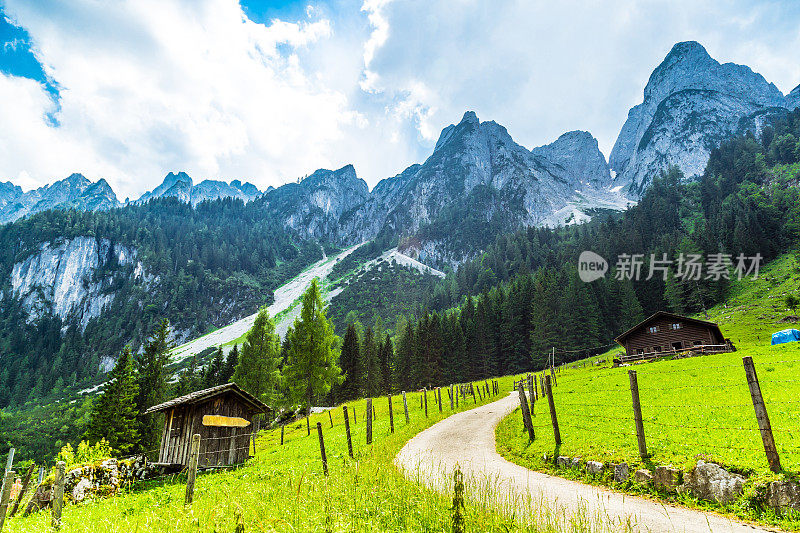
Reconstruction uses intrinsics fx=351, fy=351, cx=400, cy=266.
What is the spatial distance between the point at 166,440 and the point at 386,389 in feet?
195

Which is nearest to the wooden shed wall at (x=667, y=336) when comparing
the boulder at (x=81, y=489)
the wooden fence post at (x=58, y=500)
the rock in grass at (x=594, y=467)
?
the rock in grass at (x=594, y=467)

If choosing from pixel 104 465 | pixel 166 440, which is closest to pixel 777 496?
pixel 104 465

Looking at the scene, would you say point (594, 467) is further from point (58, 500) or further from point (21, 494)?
point (21, 494)

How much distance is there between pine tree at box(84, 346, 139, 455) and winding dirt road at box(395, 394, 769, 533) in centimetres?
3353

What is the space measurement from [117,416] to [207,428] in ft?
75.3

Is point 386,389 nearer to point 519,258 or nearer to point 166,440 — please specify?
point 166,440

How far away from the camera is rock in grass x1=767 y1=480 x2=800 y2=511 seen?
294 inches

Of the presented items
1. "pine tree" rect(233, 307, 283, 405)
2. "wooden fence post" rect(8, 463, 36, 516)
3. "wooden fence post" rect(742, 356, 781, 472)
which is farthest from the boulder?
"pine tree" rect(233, 307, 283, 405)

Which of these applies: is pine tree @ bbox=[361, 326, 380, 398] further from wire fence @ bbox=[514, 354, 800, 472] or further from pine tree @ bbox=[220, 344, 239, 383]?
wire fence @ bbox=[514, 354, 800, 472]

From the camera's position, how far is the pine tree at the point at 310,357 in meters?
45.6

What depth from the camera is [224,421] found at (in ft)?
75.9

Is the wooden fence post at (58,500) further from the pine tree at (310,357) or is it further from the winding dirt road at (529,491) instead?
the pine tree at (310,357)

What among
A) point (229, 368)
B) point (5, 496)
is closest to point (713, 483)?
point (5, 496)

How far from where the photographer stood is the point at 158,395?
141 ft
